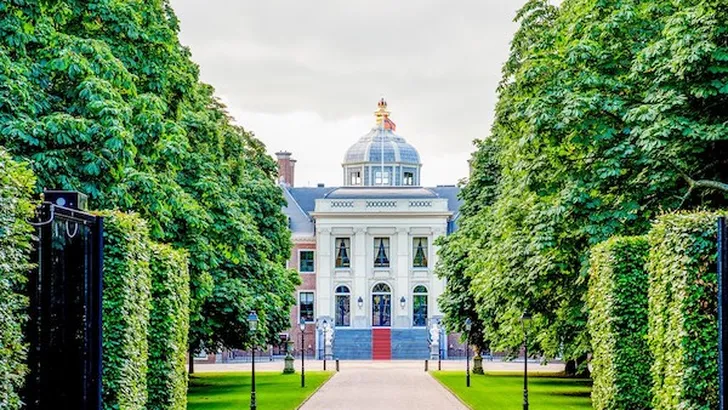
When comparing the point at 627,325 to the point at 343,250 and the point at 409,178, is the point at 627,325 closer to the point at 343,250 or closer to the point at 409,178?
the point at 343,250

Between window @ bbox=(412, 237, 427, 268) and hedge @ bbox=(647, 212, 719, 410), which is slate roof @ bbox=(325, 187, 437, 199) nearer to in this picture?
window @ bbox=(412, 237, 427, 268)

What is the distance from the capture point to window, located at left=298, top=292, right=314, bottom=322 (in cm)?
7901

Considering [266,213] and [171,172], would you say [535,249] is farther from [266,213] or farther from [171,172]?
[266,213]

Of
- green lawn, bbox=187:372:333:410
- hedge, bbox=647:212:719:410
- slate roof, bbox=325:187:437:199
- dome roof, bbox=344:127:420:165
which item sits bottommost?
green lawn, bbox=187:372:333:410

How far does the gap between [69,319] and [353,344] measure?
208 ft

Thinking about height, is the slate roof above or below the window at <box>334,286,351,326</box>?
above

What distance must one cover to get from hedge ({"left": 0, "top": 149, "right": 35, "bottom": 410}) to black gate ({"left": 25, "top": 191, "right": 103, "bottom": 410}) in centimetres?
103

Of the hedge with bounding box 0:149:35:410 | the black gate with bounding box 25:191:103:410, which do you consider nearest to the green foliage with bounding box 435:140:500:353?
the black gate with bounding box 25:191:103:410

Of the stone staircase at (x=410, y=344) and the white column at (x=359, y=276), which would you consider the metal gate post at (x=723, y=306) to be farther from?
the white column at (x=359, y=276)

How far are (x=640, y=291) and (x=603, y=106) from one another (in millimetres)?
5169

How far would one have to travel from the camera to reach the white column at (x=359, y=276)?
254ft

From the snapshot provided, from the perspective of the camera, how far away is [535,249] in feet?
86.8

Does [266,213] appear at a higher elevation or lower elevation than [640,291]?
higher

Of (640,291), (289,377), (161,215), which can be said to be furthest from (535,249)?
(289,377)
